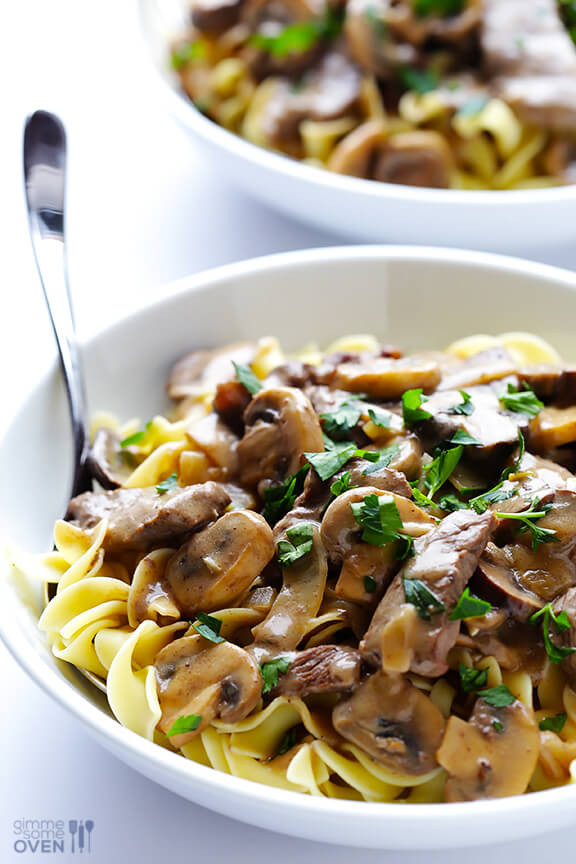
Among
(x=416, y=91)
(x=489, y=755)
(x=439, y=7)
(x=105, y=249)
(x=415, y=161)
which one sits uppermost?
(x=439, y=7)

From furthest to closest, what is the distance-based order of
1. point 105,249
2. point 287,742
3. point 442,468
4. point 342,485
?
point 105,249, point 442,468, point 342,485, point 287,742

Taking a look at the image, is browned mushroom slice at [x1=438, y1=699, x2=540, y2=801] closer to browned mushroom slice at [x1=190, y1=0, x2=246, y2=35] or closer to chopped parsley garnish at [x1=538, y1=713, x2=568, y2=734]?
chopped parsley garnish at [x1=538, y1=713, x2=568, y2=734]

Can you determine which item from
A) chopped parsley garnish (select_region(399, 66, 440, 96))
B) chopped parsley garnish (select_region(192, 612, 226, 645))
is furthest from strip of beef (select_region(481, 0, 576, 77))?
chopped parsley garnish (select_region(192, 612, 226, 645))

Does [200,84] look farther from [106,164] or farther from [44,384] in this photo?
[44,384]

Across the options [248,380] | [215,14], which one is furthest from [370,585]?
[215,14]

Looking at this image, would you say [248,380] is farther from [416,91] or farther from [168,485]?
[416,91]

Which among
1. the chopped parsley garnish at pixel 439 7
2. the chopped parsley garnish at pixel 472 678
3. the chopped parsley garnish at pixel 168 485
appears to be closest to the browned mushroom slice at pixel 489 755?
the chopped parsley garnish at pixel 472 678

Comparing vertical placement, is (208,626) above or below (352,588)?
below
